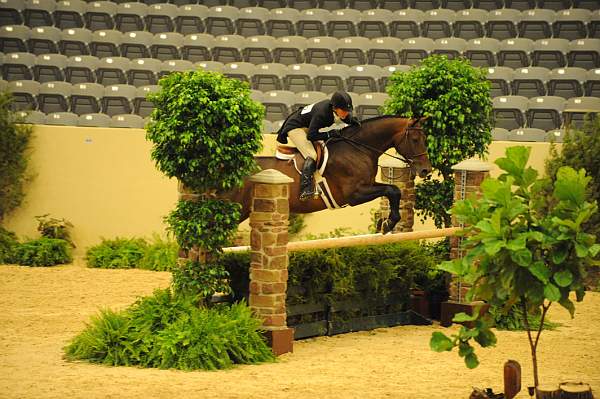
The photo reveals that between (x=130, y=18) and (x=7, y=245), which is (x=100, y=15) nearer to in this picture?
(x=130, y=18)

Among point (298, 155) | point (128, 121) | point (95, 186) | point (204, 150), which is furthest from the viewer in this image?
point (128, 121)

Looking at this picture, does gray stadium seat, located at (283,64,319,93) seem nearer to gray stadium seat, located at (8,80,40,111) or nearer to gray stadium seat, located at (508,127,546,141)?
gray stadium seat, located at (508,127,546,141)

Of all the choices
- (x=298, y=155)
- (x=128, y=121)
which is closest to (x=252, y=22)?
(x=128, y=121)

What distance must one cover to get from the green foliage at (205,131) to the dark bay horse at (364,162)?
1167mm

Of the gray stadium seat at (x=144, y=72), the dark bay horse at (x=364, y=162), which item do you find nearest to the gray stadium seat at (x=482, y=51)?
the gray stadium seat at (x=144, y=72)

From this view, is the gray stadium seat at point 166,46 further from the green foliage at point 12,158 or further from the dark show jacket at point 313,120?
the dark show jacket at point 313,120

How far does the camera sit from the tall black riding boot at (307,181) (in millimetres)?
9938

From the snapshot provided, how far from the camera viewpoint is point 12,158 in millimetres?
14570

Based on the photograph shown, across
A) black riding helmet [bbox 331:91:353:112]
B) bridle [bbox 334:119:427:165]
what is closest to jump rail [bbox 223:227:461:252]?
bridle [bbox 334:119:427:165]

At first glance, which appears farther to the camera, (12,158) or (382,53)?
(382,53)

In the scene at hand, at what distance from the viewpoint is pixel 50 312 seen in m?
10.8

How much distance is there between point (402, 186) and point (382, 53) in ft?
20.3

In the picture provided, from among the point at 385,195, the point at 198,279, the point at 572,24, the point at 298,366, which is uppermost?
the point at 572,24

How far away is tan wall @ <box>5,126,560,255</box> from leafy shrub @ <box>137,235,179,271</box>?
0.47 metres
